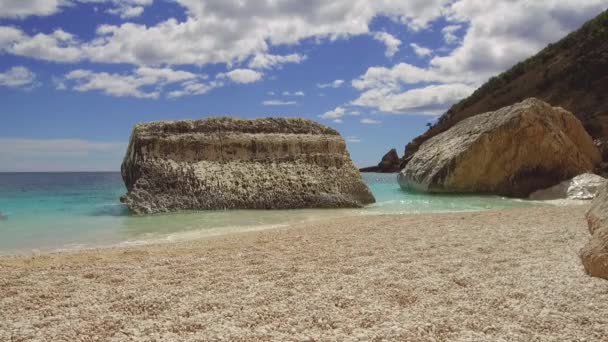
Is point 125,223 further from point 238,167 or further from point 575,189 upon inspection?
point 575,189

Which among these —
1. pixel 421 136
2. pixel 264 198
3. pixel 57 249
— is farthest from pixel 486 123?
pixel 421 136

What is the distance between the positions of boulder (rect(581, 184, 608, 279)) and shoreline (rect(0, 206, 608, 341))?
0.44 feet

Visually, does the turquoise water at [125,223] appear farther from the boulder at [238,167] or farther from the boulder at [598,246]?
the boulder at [598,246]

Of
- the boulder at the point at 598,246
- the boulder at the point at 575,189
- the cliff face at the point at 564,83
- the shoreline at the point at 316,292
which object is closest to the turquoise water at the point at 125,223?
the shoreline at the point at 316,292

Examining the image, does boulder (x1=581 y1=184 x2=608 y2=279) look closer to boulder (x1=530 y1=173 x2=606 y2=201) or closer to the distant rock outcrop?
boulder (x1=530 y1=173 x2=606 y2=201)

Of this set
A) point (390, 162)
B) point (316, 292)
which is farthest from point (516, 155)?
point (390, 162)

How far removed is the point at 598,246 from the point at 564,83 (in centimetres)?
4651

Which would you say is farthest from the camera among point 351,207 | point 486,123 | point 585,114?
point 585,114

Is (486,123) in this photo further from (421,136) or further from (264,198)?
(421,136)

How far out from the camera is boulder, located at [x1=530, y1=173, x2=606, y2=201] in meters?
16.2

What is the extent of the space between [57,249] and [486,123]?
16.9 m

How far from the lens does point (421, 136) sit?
190 feet

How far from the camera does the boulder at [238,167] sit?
45.9ft

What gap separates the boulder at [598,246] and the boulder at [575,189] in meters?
11.8
